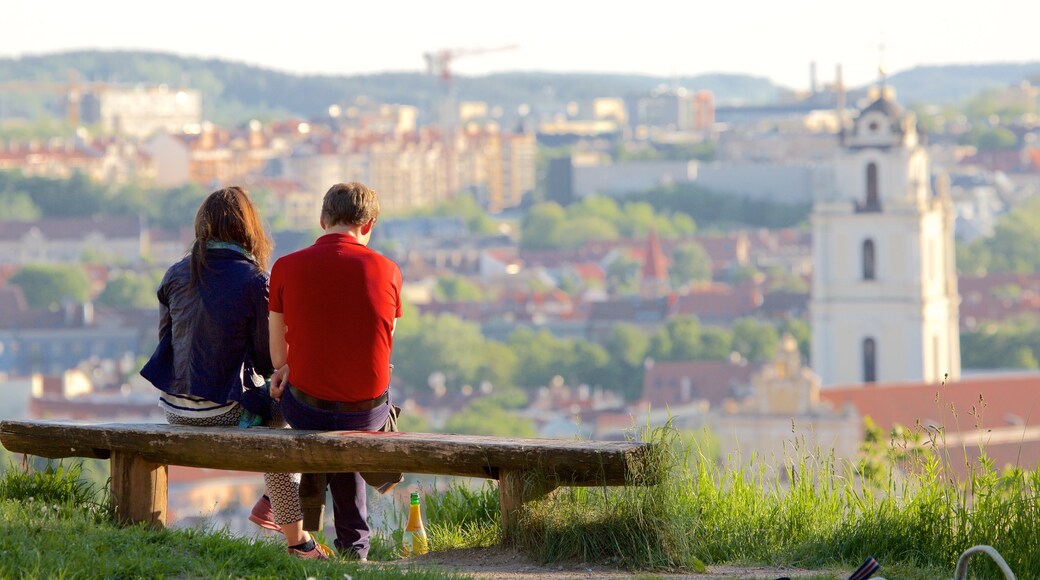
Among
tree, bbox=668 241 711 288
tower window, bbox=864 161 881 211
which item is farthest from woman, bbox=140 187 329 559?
tree, bbox=668 241 711 288

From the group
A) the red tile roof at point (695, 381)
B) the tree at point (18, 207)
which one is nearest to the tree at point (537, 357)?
the red tile roof at point (695, 381)

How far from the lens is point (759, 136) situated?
499ft

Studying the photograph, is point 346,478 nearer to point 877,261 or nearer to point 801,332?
point 877,261

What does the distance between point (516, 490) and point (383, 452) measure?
29 centimetres

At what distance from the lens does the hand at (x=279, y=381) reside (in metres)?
5.12

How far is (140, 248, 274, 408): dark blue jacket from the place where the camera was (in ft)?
16.9

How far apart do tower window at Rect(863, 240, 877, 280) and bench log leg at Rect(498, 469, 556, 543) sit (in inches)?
1811

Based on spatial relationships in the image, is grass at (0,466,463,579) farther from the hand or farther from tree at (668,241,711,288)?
tree at (668,241,711,288)

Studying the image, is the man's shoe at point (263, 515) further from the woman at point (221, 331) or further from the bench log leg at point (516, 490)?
the bench log leg at point (516, 490)

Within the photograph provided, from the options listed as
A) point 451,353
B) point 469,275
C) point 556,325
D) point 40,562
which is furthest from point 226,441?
point 469,275

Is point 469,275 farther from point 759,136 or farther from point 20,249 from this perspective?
point 759,136

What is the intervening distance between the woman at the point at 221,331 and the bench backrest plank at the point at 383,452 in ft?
0.31

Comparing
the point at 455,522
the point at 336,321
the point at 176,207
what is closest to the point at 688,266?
the point at 176,207

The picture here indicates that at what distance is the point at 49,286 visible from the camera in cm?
9531
